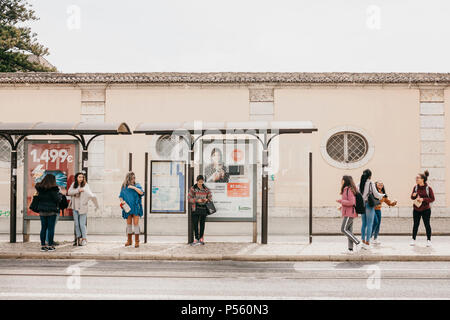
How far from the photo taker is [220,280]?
7.10 meters

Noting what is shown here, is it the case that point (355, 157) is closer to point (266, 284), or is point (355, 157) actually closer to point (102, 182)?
point (102, 182)

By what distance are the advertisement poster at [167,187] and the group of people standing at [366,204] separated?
397 cm

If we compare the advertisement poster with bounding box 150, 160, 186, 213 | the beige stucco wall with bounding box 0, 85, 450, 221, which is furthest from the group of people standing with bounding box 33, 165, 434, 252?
the beige stucco wall with bounding box 0, 85, 450, 221

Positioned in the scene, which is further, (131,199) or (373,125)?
(373,125)

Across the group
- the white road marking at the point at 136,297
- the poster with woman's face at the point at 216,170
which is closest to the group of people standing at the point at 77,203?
the poster with woman's face at the point at 216,170

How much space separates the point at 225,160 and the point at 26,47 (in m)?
24.8

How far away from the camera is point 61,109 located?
1772 cm

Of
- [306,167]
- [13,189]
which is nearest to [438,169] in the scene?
[306,167]

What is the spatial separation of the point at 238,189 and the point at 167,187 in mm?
1816

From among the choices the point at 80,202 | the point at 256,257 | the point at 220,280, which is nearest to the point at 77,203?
the point at 80,202

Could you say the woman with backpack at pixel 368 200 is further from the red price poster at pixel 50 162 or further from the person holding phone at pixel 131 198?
the red price poster at pixel 50 162

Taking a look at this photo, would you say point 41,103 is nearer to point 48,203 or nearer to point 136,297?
point 48,203

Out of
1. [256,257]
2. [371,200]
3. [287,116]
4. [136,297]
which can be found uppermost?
[287,116]

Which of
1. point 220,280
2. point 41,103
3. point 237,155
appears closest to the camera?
point 220,280
